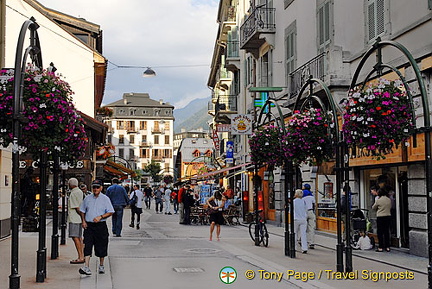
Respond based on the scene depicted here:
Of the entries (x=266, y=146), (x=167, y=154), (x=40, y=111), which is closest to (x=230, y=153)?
(x=266, y=146)

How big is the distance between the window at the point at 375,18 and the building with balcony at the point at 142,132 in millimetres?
106994

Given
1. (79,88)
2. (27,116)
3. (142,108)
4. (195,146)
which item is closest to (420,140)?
(27,116)

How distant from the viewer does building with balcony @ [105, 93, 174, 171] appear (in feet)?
405

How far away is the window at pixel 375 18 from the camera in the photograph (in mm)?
16531

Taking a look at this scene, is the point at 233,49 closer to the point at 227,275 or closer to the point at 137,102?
the point at 227,275

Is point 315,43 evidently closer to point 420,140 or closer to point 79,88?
point 420,140

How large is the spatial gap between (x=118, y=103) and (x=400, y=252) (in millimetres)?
115114

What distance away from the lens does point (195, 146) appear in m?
79.4

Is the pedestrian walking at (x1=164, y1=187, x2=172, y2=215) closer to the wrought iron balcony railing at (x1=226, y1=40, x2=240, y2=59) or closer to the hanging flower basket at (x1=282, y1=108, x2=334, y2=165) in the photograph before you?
the wrought iron balcony railing at (x1=226, y1=40, x2=240, y2=59)

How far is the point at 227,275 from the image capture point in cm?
1141

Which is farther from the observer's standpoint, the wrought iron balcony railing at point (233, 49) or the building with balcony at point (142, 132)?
the building with balcony at point (142, 132)

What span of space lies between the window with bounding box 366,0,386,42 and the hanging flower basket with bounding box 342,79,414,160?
6.73 m

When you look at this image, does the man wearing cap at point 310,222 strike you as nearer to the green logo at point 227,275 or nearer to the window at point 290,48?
the green logo at point 227,275

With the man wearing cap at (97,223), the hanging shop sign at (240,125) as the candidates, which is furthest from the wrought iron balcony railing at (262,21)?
the man wearing cap at (97,223)
